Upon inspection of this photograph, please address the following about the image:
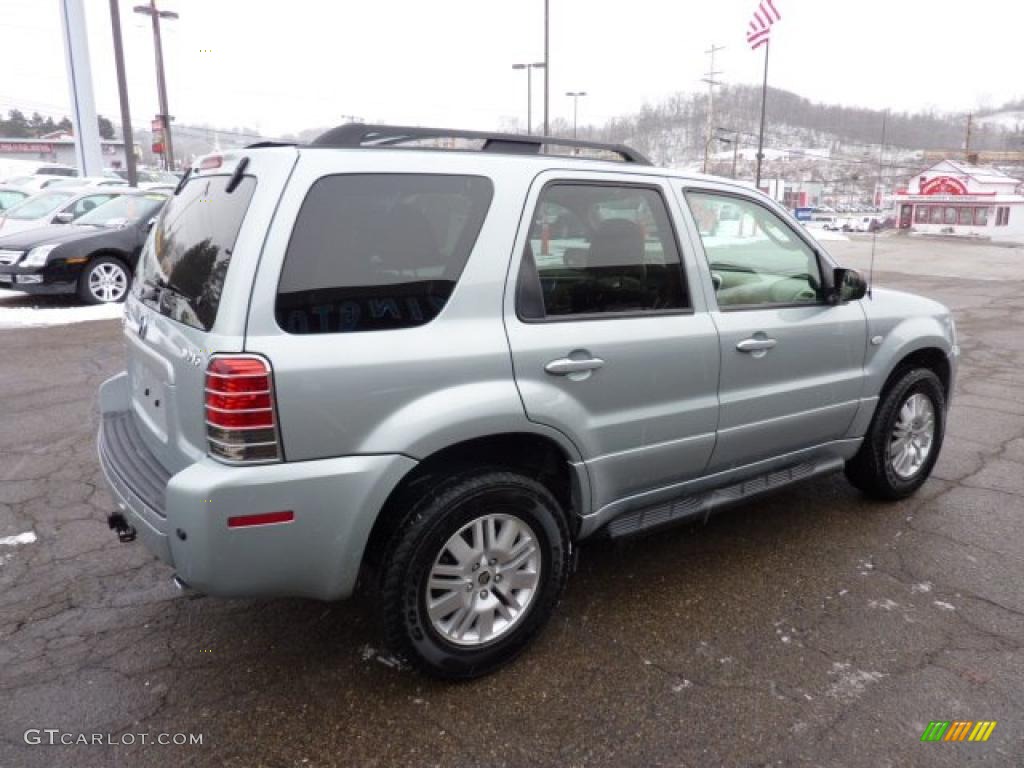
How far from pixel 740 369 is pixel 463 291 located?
54.3 inches

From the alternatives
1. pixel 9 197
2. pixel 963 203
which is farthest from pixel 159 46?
pixel 963 203

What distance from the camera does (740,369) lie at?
11.0ft

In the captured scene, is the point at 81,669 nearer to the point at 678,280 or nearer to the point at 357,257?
the point at 357,257

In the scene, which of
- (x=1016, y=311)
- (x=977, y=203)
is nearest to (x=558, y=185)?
(x=1016, y=311)

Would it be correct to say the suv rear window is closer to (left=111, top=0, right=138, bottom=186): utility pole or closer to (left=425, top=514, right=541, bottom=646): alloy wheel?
(left=425, top=514, right=541, bottom=646): alloy wheel

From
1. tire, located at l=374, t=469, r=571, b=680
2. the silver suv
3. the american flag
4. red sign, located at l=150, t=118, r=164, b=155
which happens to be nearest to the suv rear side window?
the silver suv

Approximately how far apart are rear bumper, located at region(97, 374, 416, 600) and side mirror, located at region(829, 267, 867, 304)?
7.82ft

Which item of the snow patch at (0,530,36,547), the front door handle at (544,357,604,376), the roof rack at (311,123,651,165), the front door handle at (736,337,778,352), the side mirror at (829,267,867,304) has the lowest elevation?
the snow patch at (0,530,36,547)

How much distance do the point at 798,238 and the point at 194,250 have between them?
2.75 metres

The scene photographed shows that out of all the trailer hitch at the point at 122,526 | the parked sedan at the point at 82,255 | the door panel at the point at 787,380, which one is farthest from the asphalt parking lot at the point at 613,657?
the parked sedan at the point at 82,255

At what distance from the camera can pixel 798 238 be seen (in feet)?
12.5

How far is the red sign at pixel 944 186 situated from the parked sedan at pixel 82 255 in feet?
198

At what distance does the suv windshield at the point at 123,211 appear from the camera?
1095 cm

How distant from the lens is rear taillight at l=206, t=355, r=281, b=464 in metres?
2.24
